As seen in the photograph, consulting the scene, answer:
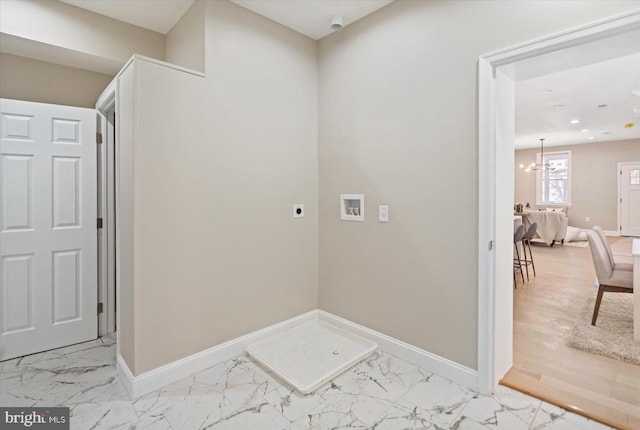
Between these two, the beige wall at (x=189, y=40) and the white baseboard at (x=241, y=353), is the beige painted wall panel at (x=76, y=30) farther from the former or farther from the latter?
the white baseboard at (x=241, y=353)

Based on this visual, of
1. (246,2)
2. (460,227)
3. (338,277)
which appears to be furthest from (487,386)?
(246,2)

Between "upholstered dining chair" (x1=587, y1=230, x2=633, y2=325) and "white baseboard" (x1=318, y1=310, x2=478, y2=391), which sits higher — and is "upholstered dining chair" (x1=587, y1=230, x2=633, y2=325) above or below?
above

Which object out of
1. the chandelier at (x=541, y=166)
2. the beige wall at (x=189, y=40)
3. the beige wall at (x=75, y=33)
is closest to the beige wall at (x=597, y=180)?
the chandelier at (x=541, y=166)

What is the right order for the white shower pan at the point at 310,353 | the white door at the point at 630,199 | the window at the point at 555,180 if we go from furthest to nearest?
the window at the point at 555,180 < the white door at the point at 630,199 < the white shower pan at the point at 310,353

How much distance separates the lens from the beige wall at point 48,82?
2652 mm

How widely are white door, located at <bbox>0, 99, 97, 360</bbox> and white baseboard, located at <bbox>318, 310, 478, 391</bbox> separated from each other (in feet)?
7.57

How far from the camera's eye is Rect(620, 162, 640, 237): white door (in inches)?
350

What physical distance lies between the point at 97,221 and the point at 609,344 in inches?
178

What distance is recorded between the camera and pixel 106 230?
2.98 metres

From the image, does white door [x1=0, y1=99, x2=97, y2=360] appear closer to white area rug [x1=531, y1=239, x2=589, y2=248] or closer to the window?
white area rug [x1=531, y1=239, x2=589, y2=248]

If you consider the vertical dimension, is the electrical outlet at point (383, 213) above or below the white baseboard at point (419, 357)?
above

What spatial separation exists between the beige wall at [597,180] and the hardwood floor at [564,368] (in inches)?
273

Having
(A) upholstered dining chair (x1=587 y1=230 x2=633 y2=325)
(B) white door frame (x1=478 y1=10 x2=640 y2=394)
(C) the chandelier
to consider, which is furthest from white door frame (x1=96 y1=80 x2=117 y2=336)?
(C) the chandelier

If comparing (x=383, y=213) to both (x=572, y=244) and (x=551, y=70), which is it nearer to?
(x=551, y=70)
